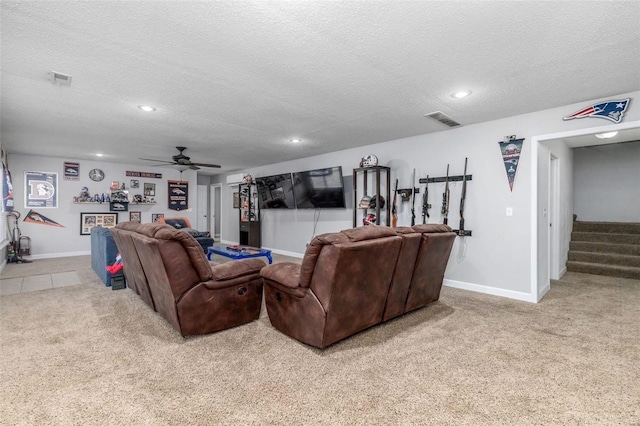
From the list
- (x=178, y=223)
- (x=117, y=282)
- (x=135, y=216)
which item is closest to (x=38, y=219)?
(x=135, y=216)

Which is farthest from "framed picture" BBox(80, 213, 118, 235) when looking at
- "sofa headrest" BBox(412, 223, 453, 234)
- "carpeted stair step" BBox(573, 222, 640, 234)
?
"carpeted stair step" BBox(573, 222, 640, 234)

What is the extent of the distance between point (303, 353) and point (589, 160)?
7.28 m

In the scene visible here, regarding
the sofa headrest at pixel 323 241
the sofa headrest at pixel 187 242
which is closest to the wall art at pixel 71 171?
the sofa headrest at pixel 187 242

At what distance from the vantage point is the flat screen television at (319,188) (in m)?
5.92

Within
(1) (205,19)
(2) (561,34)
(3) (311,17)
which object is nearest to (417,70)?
(2) (561,34)

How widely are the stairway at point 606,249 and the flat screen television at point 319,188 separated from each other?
426cm

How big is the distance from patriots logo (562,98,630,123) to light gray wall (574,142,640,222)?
3901 mm

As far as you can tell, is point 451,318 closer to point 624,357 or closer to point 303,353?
point 624,357

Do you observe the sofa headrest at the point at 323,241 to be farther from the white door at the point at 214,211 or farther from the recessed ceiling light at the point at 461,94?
the white door at the point at 214,211

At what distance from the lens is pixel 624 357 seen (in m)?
2.29

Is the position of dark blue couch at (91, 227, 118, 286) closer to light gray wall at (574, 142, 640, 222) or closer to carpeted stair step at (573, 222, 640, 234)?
carpeted stair step at (573, 222, 640, 234)

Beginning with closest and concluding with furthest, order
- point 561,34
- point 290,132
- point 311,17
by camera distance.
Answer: point 311,17 → point 561,34 → point 290,132

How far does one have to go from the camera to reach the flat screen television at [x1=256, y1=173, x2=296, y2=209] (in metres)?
6.96

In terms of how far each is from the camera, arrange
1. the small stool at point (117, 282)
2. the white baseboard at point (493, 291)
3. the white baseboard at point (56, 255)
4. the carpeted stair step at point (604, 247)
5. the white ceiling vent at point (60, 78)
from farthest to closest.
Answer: the white baseboard at point (56, 255) < the carpeted stair step at point (604, 247) < the small stool at point (117, 282) < the white baseboard at point (493, 291) < the white ceiling vent at point (60, 78)
